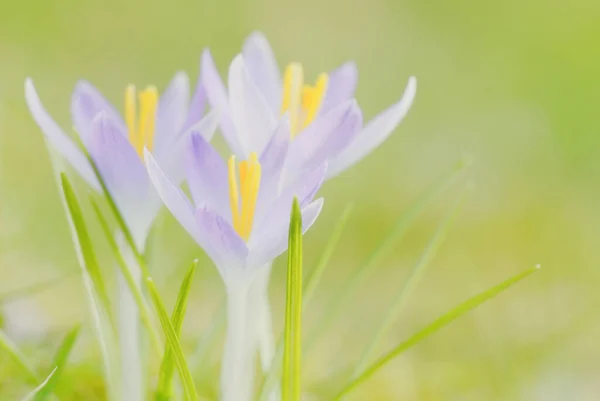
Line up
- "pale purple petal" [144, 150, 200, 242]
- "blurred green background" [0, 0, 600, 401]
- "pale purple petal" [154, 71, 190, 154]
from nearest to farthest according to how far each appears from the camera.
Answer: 1. "pale purple petal" [144, 150, 200, 242]
2. "pale purple petal" [154, 71, 190, 154]
3. "blurred green background" [0, 0, 600, 401]

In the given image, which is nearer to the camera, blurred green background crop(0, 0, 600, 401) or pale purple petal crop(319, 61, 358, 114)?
pale purple petal crop(319, 61, 358, 114)

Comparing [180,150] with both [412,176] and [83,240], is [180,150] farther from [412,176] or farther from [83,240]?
[412,176]

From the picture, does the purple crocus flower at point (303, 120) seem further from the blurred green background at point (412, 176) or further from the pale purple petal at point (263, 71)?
the blurred green background at point (412, 176)

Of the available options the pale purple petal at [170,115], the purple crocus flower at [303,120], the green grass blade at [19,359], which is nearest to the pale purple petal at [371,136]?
the purple crocus flower at [303,120]

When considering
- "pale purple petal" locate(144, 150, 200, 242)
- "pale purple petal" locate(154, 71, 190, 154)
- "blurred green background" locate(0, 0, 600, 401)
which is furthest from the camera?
"blurred green background" locate(0, 0, 600, 401)

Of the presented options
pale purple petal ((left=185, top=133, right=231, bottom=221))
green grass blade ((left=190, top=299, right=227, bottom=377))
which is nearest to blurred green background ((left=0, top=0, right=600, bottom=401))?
green grass blade ((left=190, top=299, right=227, bottom=377))

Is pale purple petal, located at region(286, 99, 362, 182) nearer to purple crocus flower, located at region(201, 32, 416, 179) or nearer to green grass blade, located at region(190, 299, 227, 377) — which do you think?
purple crocus flower, located at region(201, 32, 416, 179)

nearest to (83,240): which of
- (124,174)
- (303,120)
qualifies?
(124,174)
